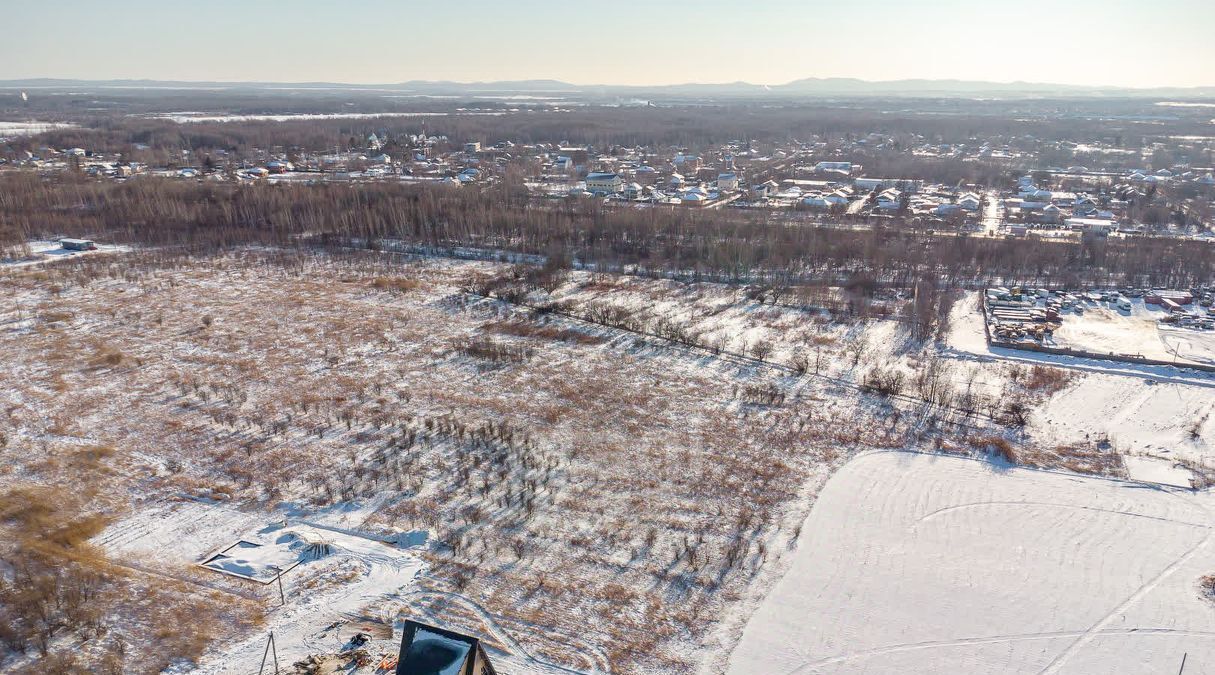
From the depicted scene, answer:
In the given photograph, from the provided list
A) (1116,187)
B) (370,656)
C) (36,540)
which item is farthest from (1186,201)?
(36,540)

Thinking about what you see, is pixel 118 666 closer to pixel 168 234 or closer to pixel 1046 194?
pixel 168 234

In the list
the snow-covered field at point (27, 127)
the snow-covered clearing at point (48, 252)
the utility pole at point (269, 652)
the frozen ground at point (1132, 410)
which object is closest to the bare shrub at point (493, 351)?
the utility pole at point (269, 652)

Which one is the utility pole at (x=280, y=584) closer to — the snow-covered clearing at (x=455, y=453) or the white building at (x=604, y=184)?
the snow-covered clearing at (x=455, y=453)

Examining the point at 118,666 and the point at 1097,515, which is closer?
the point at 118,666

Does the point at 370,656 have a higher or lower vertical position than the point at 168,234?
lower

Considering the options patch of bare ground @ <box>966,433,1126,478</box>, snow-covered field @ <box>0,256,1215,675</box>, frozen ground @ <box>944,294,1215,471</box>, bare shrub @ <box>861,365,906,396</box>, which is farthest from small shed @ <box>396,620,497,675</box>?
frozen ground @ <box>944,294,1215,471</box>

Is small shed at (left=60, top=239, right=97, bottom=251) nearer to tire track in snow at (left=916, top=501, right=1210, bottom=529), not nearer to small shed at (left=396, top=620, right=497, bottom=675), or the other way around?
small shed at (left=396, top=620, right=497, bottom=675)

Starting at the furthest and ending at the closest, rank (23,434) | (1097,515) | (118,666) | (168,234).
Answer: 1. (168,234)
2. (23,434)
3. (1097,515)
4. (118,666)

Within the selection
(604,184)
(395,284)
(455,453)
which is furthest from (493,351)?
(604,184)

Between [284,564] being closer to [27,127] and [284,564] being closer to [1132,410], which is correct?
[1132,410]
